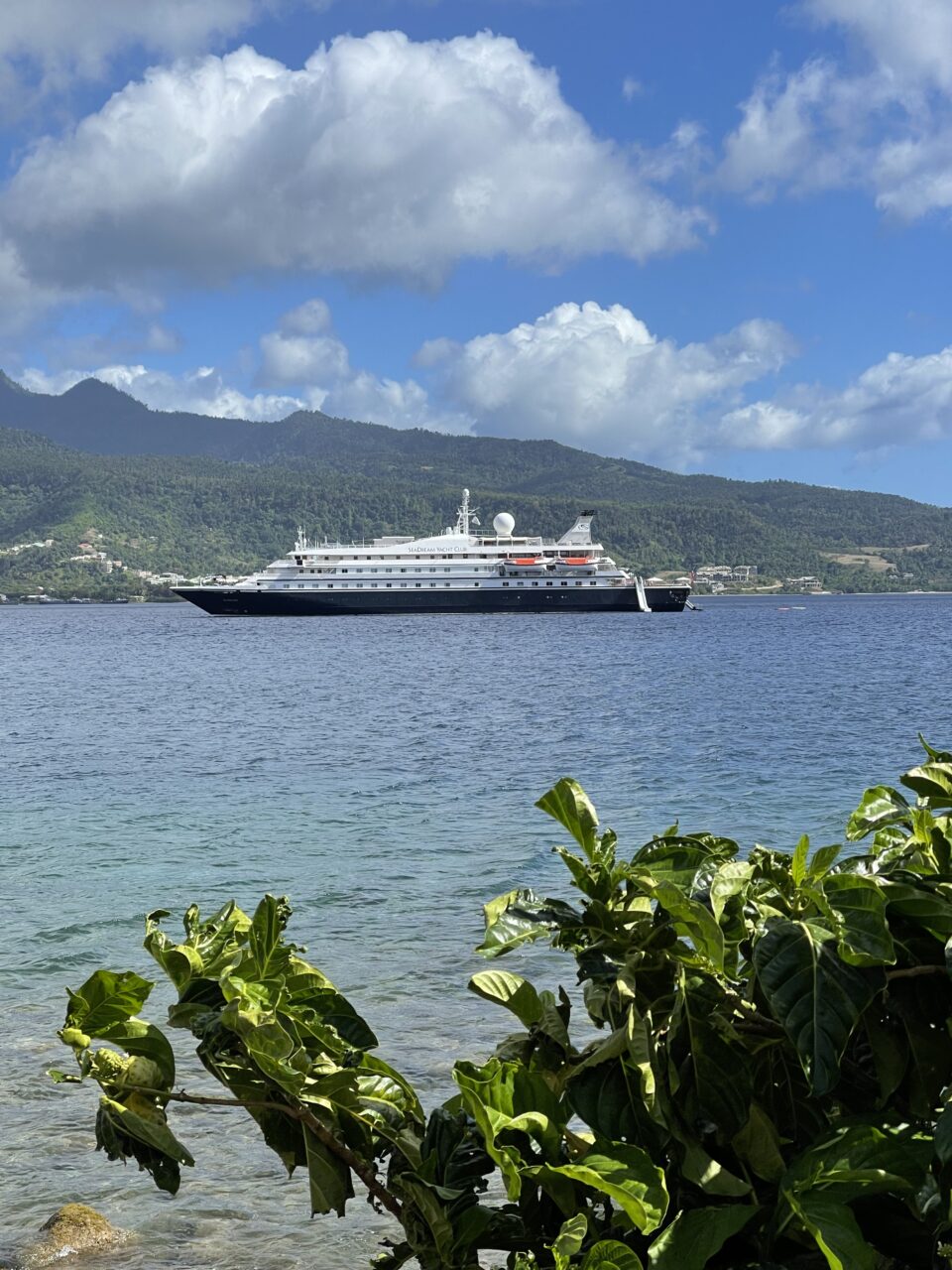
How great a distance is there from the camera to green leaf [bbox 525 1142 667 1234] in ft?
5.28

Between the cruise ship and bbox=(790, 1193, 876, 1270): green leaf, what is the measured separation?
315ft

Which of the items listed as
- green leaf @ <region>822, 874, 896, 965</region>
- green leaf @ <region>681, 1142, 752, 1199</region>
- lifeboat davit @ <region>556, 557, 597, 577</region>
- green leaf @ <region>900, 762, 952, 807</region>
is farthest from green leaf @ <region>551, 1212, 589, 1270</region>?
lifeboat davit @ <region>556, 557, 597, 577</region>

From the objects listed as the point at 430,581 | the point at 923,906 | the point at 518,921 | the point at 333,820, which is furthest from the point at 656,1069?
the point at 430,581

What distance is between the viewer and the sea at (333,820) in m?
5.00

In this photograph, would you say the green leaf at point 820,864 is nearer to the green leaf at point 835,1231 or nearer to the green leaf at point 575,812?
the green leaf at point 575,812

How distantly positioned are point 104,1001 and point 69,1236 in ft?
9.78

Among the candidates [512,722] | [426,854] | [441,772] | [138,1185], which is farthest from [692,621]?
[138,1185]

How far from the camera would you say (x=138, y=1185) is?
4.94 meters

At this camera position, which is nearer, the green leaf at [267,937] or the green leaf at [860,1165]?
the green leaf at [860,1165]

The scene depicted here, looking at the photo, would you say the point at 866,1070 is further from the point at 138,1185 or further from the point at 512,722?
the point at 512,722

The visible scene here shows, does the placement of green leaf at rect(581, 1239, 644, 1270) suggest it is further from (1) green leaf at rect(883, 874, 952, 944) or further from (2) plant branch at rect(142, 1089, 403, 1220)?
(1) green leaf at rect(883, 874, 952, 944)

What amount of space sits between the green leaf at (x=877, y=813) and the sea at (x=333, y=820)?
293cm

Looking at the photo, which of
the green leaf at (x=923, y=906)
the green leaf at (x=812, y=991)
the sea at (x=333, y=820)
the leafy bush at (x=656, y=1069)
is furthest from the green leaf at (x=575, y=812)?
the sea at (x=333, y=820)

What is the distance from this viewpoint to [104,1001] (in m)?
1.91
